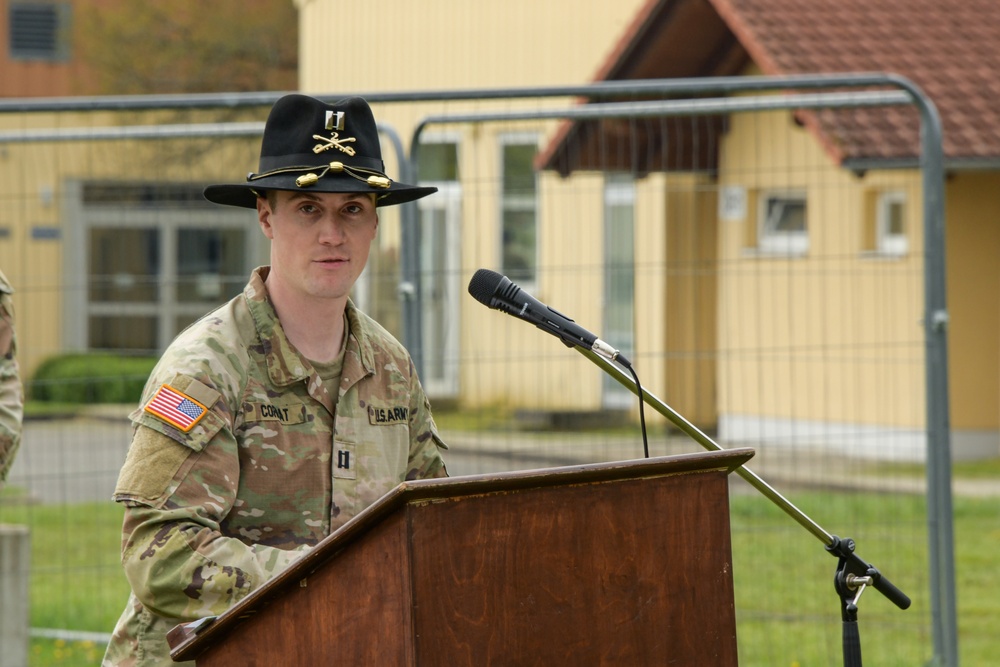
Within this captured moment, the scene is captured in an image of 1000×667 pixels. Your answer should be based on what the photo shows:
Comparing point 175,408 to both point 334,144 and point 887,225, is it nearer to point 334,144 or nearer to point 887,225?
point 334,144

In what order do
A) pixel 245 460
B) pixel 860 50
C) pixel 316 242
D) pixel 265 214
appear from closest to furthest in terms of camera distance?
1. pixel 245 460
2. pixel 316 242
3. pixel 265 214
4. pixel 860 50

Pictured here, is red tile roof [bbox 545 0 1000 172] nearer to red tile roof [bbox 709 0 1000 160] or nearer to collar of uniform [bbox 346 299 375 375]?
red tile roof [bbox 709 0 1000 160]

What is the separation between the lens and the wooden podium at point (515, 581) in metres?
2.24

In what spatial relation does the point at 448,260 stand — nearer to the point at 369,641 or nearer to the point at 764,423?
the point at 764,423

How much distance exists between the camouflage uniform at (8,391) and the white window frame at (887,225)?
22.5 ft

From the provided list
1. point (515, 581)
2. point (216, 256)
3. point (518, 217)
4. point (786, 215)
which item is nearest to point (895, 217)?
point (786, 215)

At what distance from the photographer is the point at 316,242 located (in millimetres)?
A: 3074

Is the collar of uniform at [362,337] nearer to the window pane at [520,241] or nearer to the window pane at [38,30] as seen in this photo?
the window pane at [520,241]

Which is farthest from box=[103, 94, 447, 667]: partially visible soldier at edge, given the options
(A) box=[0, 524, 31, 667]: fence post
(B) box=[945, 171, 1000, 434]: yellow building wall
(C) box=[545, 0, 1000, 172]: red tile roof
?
(B) box=[945, 171, 1000, 434]: yellow building wall

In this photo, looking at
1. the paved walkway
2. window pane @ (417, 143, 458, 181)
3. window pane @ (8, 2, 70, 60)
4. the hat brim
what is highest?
window pane @ (8, 2, 70, 60)

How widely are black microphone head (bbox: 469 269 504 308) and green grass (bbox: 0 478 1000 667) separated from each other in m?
3.99

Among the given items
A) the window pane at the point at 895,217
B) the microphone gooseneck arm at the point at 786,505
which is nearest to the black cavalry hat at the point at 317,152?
the microphone gooseneck arm at the point at 786,505

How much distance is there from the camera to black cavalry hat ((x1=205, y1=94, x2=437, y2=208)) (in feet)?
9.99

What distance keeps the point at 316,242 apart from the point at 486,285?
38 cm
